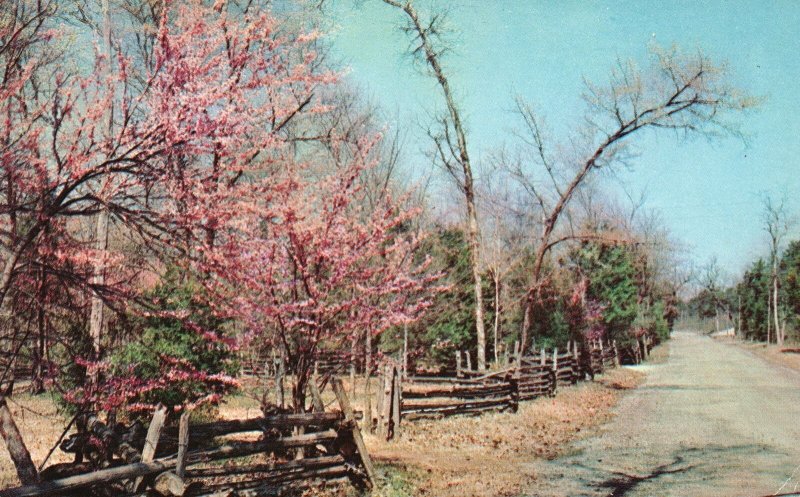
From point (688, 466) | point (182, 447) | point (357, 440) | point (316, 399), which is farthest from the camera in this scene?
point (688, 466)

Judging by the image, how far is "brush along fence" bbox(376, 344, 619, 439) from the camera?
11.8 m

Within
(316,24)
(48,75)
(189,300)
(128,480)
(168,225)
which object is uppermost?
(316,24)

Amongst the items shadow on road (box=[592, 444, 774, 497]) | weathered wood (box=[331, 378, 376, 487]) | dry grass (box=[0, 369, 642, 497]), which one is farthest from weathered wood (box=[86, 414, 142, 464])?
shadow on road (box=[592, 444, 774, 497])

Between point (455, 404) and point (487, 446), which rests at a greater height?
point (455, 404)

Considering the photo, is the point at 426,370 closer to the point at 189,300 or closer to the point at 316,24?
the point at 316,24

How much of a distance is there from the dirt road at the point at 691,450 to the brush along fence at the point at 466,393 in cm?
268

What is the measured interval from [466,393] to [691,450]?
6.06 metres

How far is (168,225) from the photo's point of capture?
586cm

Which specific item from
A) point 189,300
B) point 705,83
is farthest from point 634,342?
point 189,300

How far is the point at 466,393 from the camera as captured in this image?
15109mm

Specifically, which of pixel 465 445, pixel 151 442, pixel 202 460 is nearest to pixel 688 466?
pixel 465 445

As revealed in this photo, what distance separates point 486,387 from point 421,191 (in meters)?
13.9

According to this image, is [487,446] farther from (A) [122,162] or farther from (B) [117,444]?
(A) [122,162]

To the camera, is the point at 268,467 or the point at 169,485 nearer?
the point at 169,485
